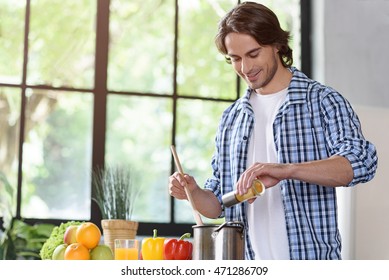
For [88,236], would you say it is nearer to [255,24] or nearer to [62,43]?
[255,24]

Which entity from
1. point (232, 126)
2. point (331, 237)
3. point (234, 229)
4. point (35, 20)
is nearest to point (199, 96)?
point (35, 20)

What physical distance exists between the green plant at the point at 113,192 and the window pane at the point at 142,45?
0.56 metres

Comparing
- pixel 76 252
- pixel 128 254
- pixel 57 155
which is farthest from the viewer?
pixel 57 155

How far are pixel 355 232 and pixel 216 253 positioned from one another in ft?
6.39

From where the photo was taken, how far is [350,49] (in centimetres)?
423

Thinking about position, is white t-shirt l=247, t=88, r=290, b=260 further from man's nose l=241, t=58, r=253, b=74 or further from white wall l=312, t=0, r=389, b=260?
white wall l=312, t=0, r=389, b=260

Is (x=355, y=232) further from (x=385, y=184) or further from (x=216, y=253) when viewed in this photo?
(x=216, y=253)

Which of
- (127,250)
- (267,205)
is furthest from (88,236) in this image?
(267,205)

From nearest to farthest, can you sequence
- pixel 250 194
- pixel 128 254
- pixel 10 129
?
pixel 250 194 < pixel 128 254 < pixel 10 129

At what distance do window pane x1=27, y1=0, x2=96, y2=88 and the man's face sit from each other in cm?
174

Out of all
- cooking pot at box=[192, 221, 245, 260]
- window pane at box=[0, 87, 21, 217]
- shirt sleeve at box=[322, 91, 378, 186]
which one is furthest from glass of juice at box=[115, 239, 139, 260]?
window pane at box=[0, 87, 21, 217]

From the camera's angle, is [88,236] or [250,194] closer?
[250,194]

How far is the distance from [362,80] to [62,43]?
1.63 m

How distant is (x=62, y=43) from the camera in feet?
14.3
